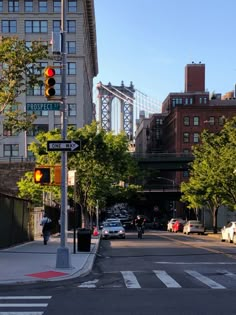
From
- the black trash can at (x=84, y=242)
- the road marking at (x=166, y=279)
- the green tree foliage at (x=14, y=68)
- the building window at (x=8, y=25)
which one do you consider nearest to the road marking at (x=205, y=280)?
the road marking at (x=166, y=279)

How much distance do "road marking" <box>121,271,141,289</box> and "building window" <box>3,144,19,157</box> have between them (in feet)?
247

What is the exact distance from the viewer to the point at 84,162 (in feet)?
139

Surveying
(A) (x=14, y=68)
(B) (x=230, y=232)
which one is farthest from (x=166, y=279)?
(B) (x=230, y=232)

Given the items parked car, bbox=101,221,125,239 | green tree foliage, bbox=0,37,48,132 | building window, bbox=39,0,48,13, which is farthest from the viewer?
building window, bbox=39,0,48,13

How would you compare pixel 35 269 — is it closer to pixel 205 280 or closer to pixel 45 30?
pixel 205 280

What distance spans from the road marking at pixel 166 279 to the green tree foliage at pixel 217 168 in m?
29.2

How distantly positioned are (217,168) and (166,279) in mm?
32800

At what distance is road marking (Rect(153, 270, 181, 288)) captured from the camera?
12.8m

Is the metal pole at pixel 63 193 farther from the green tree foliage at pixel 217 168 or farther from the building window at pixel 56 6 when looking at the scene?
the building window at pixel 56 6

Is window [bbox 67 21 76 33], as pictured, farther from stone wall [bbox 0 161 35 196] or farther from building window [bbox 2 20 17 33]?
stone wall [bbox 0 161 35 196]

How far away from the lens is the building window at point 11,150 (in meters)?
89.0

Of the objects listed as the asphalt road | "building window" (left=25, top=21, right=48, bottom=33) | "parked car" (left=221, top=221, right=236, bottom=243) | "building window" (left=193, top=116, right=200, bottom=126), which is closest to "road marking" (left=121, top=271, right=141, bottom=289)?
the asphalt road

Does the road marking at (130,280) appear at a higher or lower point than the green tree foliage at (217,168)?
lower

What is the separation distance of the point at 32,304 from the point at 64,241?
5.27 m
